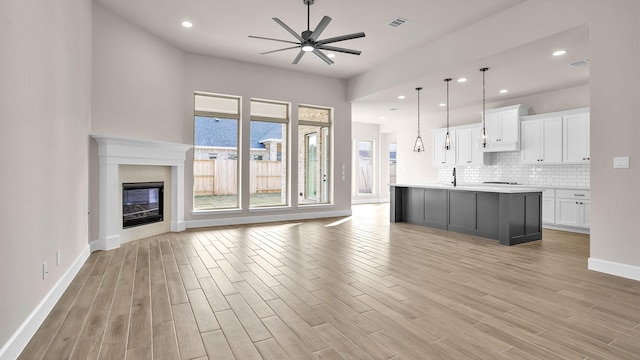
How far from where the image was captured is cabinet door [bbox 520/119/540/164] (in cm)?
709

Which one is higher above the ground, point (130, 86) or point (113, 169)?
point (130, 86)

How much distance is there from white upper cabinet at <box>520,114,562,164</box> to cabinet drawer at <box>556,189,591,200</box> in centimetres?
64

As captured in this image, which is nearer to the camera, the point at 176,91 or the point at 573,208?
the point at 176,91

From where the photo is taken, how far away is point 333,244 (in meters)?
5.09

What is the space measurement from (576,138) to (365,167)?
6.92 metres

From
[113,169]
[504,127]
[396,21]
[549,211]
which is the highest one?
[396,21]

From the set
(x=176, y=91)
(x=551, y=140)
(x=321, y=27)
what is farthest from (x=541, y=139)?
(x=176, y=91)

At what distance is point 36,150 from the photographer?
246 centimetres

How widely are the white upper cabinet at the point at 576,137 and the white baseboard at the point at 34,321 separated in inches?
321

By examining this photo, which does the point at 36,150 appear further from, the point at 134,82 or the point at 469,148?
the point at 469,148

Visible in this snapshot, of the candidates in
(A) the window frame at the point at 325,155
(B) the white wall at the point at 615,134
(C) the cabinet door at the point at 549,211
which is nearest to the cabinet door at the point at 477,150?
(C) the cabinet door at the point at 549,211

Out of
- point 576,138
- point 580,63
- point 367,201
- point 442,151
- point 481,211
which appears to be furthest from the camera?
point 367,201

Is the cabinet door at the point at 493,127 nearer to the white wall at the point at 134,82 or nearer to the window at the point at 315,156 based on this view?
the window at the point at 315,156

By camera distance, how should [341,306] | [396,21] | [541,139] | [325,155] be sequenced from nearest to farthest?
1. [341,306]
2. [396,21]
3. [541,139]
4. [325,155]
